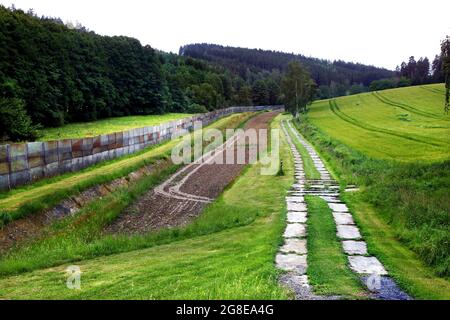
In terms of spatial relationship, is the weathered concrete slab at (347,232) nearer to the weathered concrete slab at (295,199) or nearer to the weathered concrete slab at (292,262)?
the weathered concrete slab at (292,262)

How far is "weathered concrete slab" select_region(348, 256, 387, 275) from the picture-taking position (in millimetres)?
10968

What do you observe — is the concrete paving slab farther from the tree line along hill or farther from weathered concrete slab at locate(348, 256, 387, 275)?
the tree line along hill

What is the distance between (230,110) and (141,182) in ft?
276

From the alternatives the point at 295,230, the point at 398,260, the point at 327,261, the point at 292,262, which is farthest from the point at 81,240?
the point at 398,260

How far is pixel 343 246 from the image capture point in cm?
1334

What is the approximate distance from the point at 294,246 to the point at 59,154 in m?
20.4

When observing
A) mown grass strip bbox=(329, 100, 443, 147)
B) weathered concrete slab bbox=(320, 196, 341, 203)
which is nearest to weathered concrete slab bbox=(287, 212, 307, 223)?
weathered concrete slab bbox=(320, 196, 341, 203)

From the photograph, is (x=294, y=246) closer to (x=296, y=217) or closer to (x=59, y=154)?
(x=296, y=217)

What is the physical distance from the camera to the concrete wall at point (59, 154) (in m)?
23.7

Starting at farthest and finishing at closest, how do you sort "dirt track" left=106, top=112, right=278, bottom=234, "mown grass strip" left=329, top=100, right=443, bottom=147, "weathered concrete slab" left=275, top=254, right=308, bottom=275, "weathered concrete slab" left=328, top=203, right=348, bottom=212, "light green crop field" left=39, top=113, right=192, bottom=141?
"light green crop field" left=39, top=113, right=192, bottom=141 → "mown grass strip" left=329, top=100, right=443, bottom=147 → "dirt track" left=106, top=112, right=278, bottom=234 → "weathered concrete slab" left=328, top=203, right=348, bottom=212 → "weathered concrete slab" left=275, top=254, right=308, bottom=275
